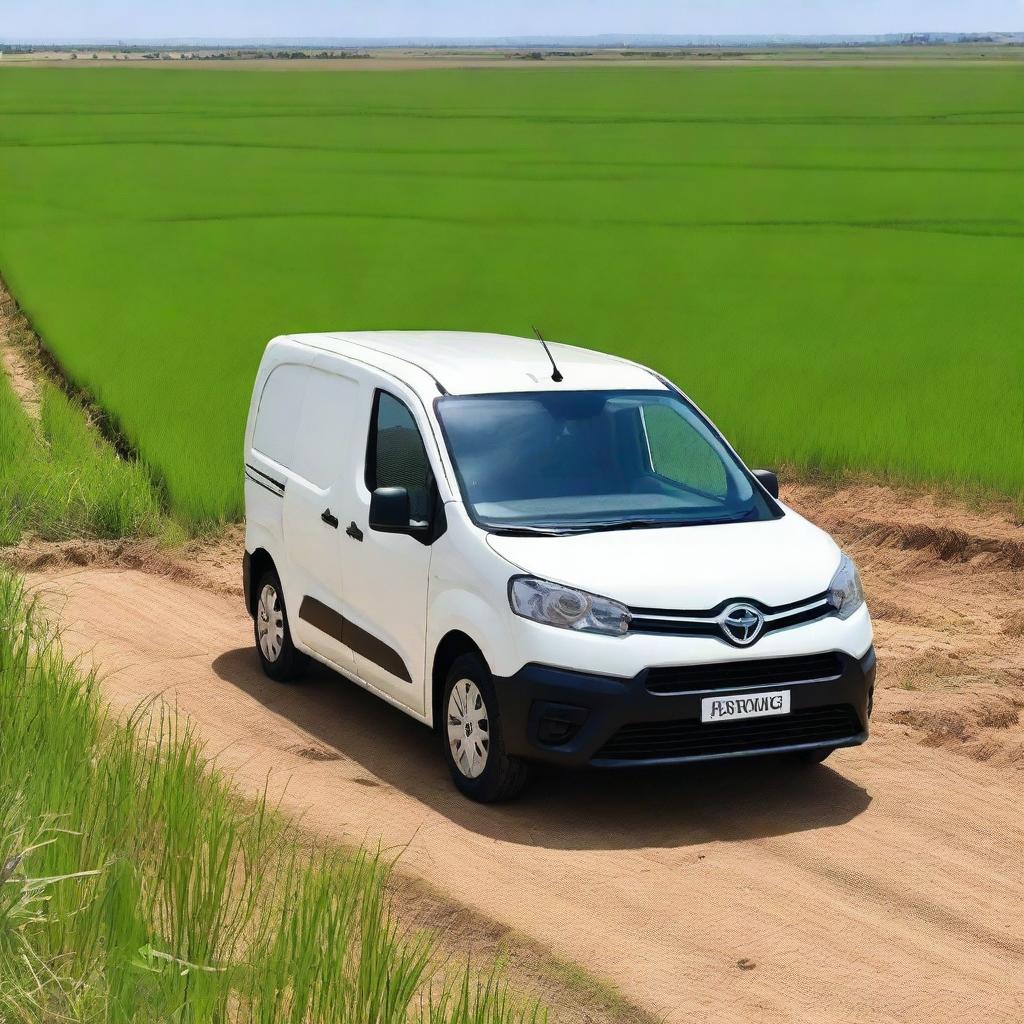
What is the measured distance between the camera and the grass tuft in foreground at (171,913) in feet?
15.0

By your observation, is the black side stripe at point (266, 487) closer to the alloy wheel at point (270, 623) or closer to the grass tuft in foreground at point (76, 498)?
the alloy wheel at point (270, 623)

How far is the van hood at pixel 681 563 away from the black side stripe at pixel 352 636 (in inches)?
37.9

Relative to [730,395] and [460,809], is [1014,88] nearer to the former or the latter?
[730,395]

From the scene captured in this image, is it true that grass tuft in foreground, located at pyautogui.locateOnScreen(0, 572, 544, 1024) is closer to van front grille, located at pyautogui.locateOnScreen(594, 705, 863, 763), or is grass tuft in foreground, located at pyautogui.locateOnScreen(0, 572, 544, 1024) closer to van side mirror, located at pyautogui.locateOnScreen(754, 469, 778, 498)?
van front grille, located at pyautogui.locateOnScreen(594, 705, 863, 763)

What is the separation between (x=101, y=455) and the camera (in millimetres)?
15039

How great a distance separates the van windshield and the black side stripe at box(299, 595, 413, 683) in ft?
2.85

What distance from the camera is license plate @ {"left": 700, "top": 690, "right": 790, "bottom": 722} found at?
23.6 ft

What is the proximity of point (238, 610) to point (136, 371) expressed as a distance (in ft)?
25.9

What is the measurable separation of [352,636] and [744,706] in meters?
2.22

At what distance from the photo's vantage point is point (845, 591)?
768cm

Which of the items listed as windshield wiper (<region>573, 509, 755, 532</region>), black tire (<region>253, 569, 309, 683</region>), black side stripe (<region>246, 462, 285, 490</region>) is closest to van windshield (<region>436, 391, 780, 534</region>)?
windshield wiper (<region>573, 509, 755, 532</region>)

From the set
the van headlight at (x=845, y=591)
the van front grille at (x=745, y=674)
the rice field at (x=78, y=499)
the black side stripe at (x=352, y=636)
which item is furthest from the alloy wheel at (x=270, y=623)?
the rice field at (x=78, y=499)

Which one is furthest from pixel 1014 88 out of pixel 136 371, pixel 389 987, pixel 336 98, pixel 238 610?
pixel 389 987

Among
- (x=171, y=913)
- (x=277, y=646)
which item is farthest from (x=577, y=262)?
(x=171, y=913)
